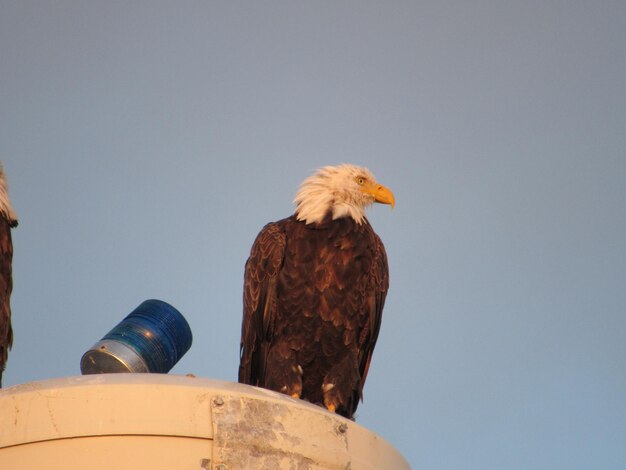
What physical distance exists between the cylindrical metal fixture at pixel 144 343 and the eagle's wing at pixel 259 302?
324 cm

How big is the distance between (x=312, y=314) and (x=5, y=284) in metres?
2.39

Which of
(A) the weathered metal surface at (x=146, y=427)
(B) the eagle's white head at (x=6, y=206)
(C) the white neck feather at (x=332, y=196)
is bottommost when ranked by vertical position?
(A) the weathered metal surface at (x=146, y=427)

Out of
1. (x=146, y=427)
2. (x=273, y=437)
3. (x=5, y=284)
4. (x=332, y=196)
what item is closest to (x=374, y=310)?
(x=332, y=196)

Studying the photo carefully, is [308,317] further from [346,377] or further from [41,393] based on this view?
[41,393]

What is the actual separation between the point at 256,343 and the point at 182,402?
4.81 m

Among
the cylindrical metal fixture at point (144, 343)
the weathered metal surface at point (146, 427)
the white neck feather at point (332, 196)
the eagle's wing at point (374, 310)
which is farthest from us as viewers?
the white neck feather at point (332, 196)

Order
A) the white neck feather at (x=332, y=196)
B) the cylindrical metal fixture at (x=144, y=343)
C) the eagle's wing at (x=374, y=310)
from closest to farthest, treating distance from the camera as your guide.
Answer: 1. the cylindrical metal fixture at (x=144, y=343)
2. the eagle's wing at (x=374, y=310)
3. the white neck feather at (x=332, y=196)

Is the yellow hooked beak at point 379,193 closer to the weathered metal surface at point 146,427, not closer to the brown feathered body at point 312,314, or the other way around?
the brown feathered body at point 312,314

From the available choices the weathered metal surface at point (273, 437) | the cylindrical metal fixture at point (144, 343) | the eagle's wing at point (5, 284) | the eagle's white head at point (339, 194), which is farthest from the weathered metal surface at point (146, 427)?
the eagle's white head at point (339, 194)

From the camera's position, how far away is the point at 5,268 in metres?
7.99

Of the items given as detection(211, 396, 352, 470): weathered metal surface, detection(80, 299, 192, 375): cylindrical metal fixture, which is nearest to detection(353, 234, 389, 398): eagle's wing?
detection(80, 299, 192, 375): cylindrical metal fixture

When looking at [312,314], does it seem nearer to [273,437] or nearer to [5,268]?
[5,268]

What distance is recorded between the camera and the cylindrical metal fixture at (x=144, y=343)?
4.58 m

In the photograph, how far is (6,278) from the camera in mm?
8031
